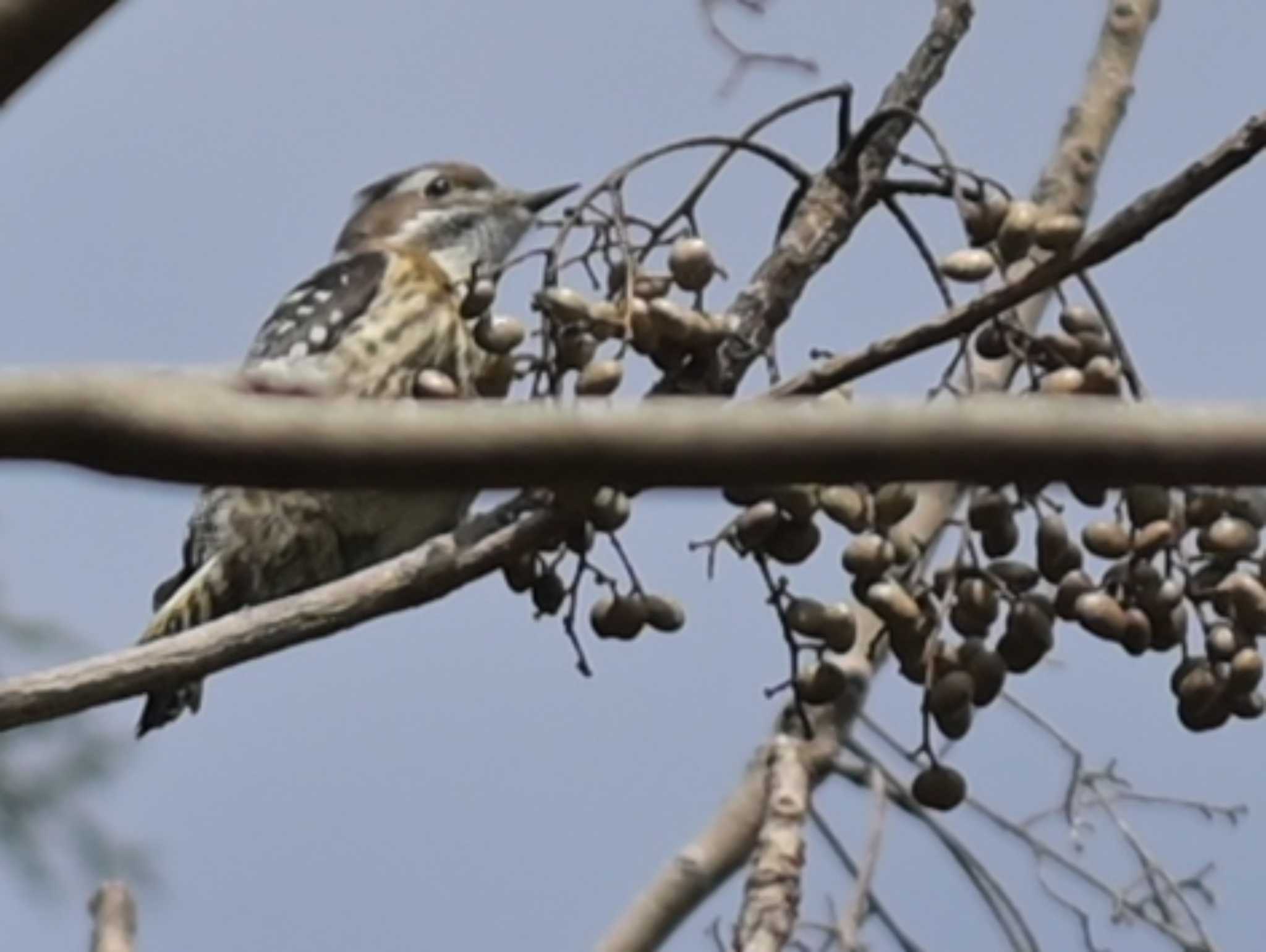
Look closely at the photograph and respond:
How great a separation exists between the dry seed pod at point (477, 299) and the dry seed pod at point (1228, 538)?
844 mm

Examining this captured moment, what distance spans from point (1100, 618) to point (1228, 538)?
0.59 ft

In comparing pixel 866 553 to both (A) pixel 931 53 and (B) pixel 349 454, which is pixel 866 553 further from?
(B) pixel 349 454

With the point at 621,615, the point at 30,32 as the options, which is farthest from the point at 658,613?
the point at 30,32

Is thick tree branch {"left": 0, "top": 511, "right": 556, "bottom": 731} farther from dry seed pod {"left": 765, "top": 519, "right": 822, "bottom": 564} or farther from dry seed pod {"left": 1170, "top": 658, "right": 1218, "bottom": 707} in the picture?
dry seed pod {"left": 1170, "top": 658, "right": 1218, "bottom": 707}

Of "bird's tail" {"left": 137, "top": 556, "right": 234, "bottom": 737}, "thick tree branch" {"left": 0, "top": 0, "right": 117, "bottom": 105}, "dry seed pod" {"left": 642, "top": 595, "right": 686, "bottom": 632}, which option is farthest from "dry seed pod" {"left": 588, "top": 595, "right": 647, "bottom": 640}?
"bird's tail" {"left": 137, "top": 556, "right": 234, "bottom": 737}

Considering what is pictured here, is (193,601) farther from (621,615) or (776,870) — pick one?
(776,870)

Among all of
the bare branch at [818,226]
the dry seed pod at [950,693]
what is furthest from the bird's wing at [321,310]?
the dry seed pod at [950,693]

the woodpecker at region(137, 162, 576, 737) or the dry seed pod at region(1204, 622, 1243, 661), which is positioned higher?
the woodpecker at region(137, 162, 576, 737)

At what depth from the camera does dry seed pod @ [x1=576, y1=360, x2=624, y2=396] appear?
10.2ft

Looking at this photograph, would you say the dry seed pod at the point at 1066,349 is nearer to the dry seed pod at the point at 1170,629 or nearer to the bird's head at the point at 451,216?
the dry seed pod at the point at 1170,629

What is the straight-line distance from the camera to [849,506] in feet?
10.3

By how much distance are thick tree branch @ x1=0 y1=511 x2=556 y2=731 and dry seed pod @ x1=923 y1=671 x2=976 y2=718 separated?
518 millimetres

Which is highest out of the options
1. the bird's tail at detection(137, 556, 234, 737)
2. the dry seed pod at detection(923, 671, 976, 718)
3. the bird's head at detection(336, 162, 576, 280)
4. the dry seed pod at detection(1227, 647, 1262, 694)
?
the bird's head at detection(336, 162, 576, 280)

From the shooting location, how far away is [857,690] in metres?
4.08
